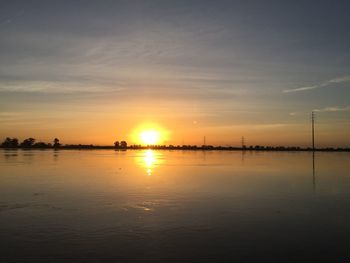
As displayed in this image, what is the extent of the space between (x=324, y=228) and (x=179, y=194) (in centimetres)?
1055

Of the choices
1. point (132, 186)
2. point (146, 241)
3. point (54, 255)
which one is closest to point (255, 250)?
point (146, 241)

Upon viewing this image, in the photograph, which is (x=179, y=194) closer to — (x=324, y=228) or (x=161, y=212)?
(x=161, y=212)

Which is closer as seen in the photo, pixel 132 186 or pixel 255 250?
pixel 255 250

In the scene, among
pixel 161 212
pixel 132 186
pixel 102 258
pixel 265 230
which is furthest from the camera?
pixel 132 186

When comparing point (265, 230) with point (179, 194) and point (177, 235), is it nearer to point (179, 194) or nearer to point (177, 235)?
point (177, 235)

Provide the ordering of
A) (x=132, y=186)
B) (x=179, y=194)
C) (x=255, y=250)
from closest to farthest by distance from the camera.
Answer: (x=255, y=250) < (x=179, y=194) < (x=132, y=186)

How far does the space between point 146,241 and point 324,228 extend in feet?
23.7

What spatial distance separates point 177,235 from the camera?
12.9m

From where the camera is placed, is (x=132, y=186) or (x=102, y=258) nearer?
(x=102, y=258)

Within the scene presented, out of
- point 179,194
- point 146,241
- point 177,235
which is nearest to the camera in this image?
point 146,241

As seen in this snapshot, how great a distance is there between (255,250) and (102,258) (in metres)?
4.70

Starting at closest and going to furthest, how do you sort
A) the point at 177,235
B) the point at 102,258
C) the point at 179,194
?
the point at 102,258 < the point at 177,235 < the point at 179,194

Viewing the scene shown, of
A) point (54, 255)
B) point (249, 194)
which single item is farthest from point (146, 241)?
point (249, 194)

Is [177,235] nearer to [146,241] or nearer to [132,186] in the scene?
[146,241]
